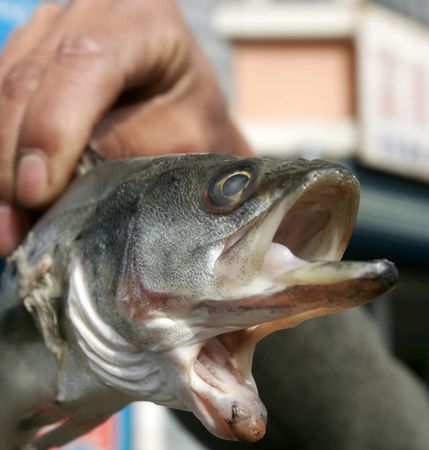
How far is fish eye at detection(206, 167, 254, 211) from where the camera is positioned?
58.0 inches

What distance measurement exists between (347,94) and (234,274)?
6039 millimetres

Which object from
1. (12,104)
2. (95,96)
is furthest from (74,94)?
(12,104)

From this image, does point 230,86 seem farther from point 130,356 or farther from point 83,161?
point 130,356

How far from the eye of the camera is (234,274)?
140 cm

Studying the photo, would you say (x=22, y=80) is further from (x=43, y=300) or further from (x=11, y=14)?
(x=11, y=14)

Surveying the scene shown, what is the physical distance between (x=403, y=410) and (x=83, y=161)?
3.82ft

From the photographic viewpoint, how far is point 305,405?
256 cm

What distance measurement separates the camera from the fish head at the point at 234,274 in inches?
53.2

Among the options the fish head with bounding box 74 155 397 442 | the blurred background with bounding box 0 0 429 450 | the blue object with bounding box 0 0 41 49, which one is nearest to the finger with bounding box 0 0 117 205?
the fish head with bounding box 74 155 397 442

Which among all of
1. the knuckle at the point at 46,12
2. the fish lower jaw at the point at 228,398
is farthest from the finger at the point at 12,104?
the fish lower jaw at the point at 228,398

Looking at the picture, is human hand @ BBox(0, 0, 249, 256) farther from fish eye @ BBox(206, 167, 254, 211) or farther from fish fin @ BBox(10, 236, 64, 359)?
fish eye @ BBox(206, 167, 254, 211)

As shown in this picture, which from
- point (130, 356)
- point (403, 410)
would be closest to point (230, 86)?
point (403, 410)

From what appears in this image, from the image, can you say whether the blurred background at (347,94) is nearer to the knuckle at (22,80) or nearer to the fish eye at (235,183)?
the knuckle at (22,80)

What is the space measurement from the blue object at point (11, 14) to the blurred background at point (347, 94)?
2.54 m
